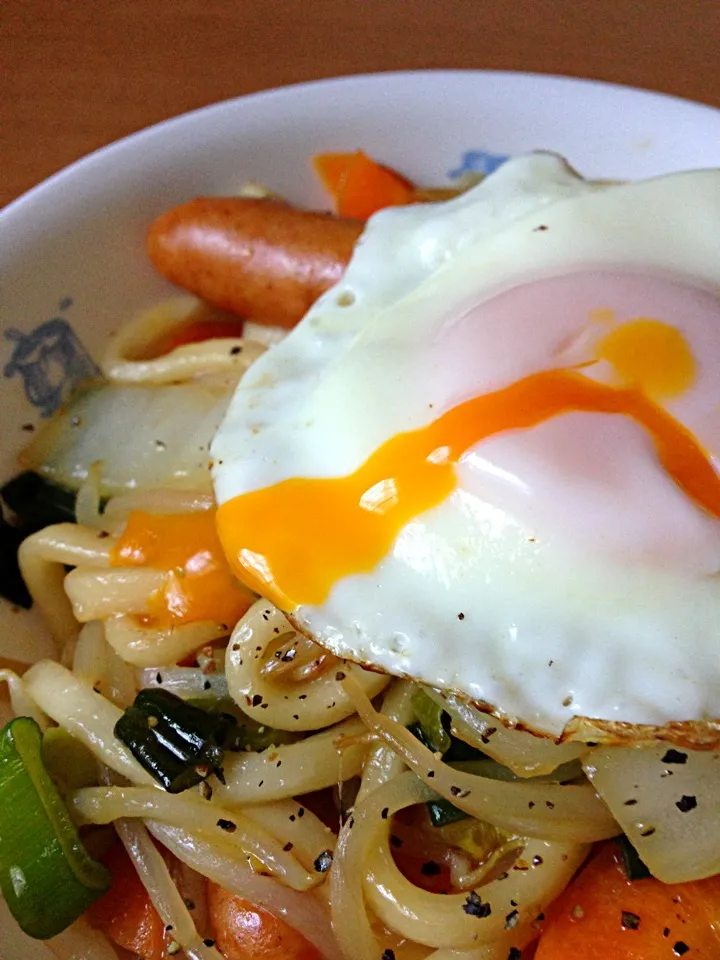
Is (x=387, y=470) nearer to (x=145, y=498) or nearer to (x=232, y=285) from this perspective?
(x=145, y=498)

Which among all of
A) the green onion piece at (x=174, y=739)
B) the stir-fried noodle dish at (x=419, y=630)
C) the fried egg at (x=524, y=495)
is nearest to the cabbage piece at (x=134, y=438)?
the stir-fried noodle dish at (x=419, y=630)

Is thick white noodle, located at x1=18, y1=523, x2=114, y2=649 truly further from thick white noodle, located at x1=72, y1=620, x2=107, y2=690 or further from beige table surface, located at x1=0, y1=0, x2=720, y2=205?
beige table surface, located at x1=0, y1=0, x2=720, y2=205

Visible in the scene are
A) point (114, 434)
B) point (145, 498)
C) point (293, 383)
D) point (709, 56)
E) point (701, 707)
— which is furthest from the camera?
point (709, 56)

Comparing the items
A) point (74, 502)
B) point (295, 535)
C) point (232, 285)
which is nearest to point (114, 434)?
point (74, 502)

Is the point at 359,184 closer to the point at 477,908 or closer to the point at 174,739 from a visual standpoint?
the point at 174,739

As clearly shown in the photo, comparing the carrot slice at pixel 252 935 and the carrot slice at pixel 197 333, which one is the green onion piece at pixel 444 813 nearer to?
the carrot slice at pixel 252 935

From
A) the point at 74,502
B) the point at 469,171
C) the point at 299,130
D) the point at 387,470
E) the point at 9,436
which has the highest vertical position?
the point at 299,130

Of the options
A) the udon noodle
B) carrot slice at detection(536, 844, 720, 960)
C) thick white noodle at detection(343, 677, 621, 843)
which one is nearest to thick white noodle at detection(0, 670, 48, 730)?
the udon noodle
